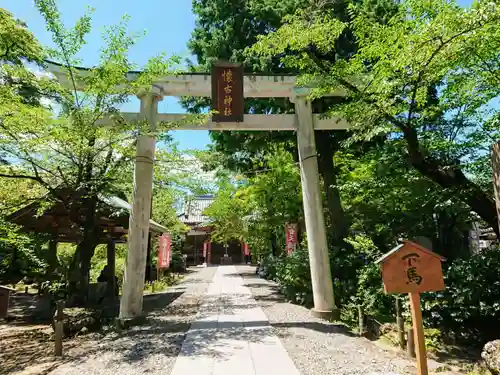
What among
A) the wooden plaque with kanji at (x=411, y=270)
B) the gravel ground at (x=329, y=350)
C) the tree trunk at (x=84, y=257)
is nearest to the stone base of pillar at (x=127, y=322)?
the tree trunk at (x=84, y=257)

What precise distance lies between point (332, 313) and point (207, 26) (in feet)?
33.8

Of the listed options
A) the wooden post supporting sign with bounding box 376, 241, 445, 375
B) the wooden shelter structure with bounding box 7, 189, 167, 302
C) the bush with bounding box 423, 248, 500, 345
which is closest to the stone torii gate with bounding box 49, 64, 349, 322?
the wooden shelter structure with bounding box 7, 189, 167, 302

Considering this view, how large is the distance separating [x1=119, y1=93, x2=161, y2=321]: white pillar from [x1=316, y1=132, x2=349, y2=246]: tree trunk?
511cm

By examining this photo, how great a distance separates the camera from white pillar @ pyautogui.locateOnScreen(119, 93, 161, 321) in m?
7.52

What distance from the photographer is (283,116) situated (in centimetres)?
873

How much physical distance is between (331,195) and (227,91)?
4.42 meters

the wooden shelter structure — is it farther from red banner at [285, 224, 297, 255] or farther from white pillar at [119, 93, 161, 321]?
red banner at [285, 224, 297, 255]

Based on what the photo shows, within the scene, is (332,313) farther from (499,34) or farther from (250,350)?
(499,34)

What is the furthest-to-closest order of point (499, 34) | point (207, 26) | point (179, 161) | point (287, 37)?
point (207, 26) < point (179, 161) < point (287, 37) < point (499, 34)

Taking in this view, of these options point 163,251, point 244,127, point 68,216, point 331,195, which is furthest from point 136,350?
point 163,251

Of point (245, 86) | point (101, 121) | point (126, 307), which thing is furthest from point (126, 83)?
point (126, 307)

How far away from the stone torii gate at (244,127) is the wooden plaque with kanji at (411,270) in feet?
13.7

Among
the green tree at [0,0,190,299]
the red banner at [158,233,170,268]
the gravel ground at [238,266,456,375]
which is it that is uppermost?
the green tree at [0,0,190,299]

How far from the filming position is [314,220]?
8.16 meters
